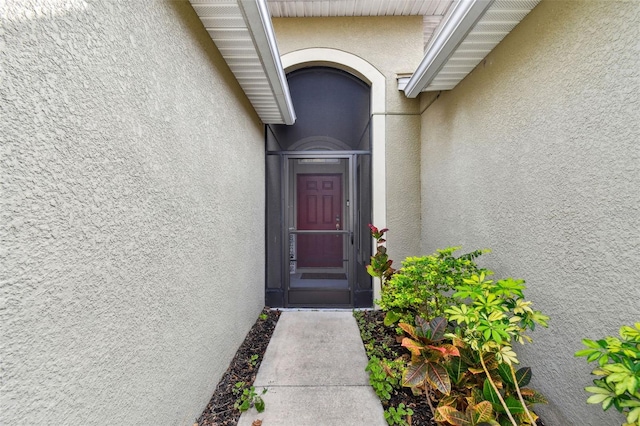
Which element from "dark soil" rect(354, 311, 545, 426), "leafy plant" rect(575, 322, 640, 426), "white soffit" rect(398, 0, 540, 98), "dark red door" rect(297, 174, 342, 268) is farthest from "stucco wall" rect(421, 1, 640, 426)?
"dark red door" rect(297, 174, 342, 268)

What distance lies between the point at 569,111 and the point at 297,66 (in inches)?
145

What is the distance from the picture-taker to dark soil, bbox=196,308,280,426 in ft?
A: 6.37

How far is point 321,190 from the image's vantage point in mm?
5758

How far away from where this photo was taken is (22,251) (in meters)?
0.77

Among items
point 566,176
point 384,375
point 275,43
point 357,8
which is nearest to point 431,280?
point 384,375

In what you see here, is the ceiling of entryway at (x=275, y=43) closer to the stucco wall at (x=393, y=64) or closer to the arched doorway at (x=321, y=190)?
the stucco wall at (x=393, y=64)

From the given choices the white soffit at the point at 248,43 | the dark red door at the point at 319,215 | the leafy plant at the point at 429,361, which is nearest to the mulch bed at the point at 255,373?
the leafy plant at the point at 429,361

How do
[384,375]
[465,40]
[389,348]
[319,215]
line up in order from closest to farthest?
[465,40] → [384,375] → [389,348] → [319,215]

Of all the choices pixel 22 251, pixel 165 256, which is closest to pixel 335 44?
pixel 165 256

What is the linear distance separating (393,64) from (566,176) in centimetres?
329

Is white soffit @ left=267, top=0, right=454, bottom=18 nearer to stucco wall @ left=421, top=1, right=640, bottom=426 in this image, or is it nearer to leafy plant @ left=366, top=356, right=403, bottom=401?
stucco wall @ left=421, top=1, right=640, bottom=426

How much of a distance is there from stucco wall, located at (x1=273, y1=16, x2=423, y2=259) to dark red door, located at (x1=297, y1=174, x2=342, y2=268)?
1.43 meters

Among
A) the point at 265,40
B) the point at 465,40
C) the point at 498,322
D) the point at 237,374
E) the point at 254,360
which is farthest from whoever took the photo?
the point at 254,360

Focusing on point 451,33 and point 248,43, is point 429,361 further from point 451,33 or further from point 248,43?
point 248,43
